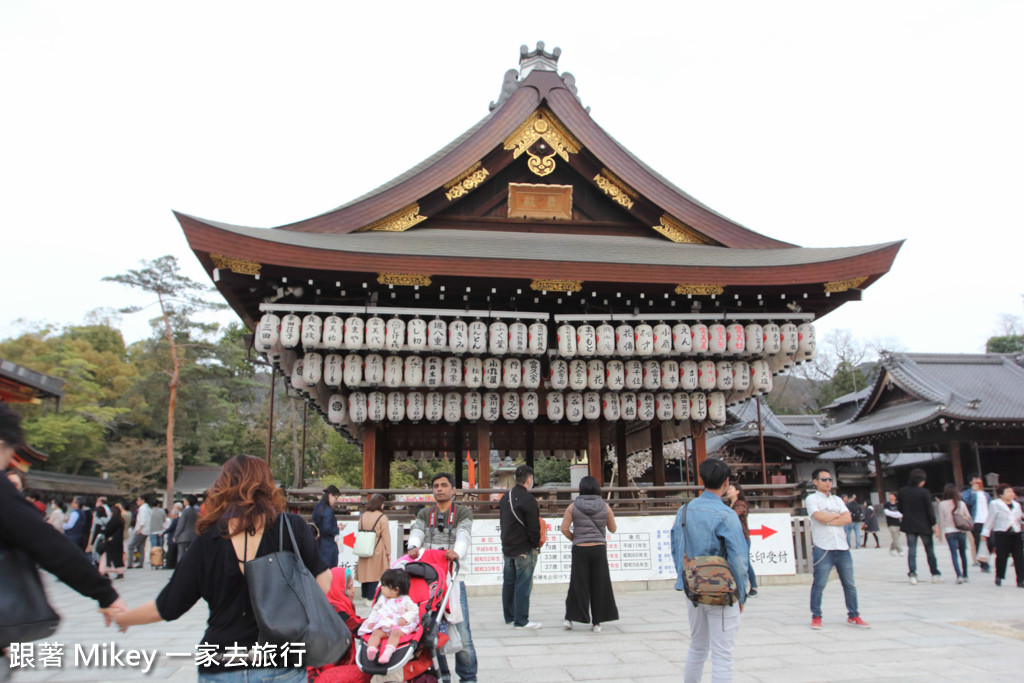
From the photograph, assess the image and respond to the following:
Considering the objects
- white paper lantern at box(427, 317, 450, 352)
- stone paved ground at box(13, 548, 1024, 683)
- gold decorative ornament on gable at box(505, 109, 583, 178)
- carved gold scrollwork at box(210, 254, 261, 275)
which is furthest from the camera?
gold decorative ornament on gable at box(505, 109, 583, 178)

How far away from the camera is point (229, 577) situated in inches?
118

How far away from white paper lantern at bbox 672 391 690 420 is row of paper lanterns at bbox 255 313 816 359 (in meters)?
1.12

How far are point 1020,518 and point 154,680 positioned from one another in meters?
13.0

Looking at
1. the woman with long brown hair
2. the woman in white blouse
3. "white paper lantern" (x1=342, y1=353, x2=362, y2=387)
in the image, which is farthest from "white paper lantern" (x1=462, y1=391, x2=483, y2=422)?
the woman with long brown hair

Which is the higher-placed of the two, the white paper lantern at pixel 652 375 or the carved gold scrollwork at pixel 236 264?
the carved gold scrollwork at pixel 236 264

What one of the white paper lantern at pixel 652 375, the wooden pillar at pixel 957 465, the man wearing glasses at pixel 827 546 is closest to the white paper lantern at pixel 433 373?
the white paper lantern at pixel 652 375

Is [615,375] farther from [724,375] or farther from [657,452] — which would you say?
[657,452]

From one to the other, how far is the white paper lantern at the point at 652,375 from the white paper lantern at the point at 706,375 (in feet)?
2.63

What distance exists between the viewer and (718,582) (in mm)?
4586

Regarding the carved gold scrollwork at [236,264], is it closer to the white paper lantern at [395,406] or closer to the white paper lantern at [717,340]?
the white paper lantern at [395,406]

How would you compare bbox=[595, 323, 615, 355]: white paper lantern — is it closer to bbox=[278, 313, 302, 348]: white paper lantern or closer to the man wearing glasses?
the man wearing glasses

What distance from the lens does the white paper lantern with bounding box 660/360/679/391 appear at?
1289 centimetres

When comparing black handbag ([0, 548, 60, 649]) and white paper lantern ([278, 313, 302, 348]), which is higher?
white paper lantern ([278, 313, 302, 348])

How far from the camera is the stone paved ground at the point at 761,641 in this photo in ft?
19.8
